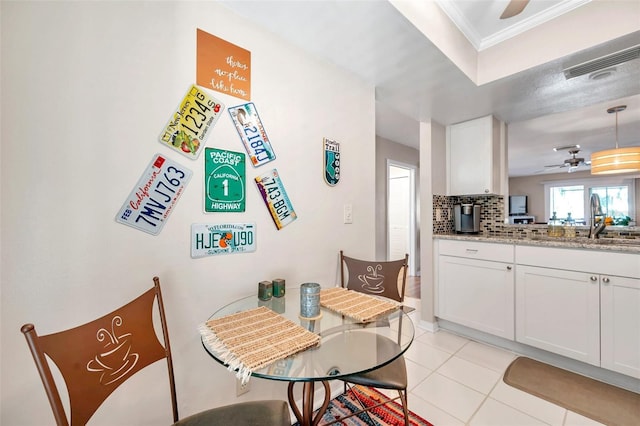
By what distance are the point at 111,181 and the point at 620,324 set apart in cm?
297

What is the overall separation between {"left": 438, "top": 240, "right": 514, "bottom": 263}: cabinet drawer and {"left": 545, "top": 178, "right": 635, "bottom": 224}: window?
4693mm

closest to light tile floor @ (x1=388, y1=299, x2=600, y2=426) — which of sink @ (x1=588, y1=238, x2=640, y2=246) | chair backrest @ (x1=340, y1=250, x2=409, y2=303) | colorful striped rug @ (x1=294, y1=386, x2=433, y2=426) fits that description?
colorful striped rug @ (x1=294, y1=386, x2=433, y2=426)

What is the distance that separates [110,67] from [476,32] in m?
2.22

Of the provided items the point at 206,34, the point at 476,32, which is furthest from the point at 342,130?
the point at 476,32

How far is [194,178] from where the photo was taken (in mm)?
1214

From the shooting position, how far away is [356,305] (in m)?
1.22

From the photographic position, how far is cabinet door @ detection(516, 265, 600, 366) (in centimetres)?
181

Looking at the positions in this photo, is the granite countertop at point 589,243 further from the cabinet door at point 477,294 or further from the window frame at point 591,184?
the window frame at point 591,184

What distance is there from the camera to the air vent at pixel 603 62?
1562mm

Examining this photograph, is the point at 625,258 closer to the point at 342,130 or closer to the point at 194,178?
the point at 342,130

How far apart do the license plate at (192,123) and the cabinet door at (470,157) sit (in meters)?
2.54

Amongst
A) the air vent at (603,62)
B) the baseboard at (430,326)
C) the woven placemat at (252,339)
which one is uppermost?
the air vent at (603,62)

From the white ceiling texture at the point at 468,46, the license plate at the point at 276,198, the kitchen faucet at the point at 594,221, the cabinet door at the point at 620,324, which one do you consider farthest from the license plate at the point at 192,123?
the kitchen faucet at the point at 594,221

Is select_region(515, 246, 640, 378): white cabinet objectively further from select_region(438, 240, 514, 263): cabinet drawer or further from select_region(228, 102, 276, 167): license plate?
select_region(228, 102, 276, 167): license plate
